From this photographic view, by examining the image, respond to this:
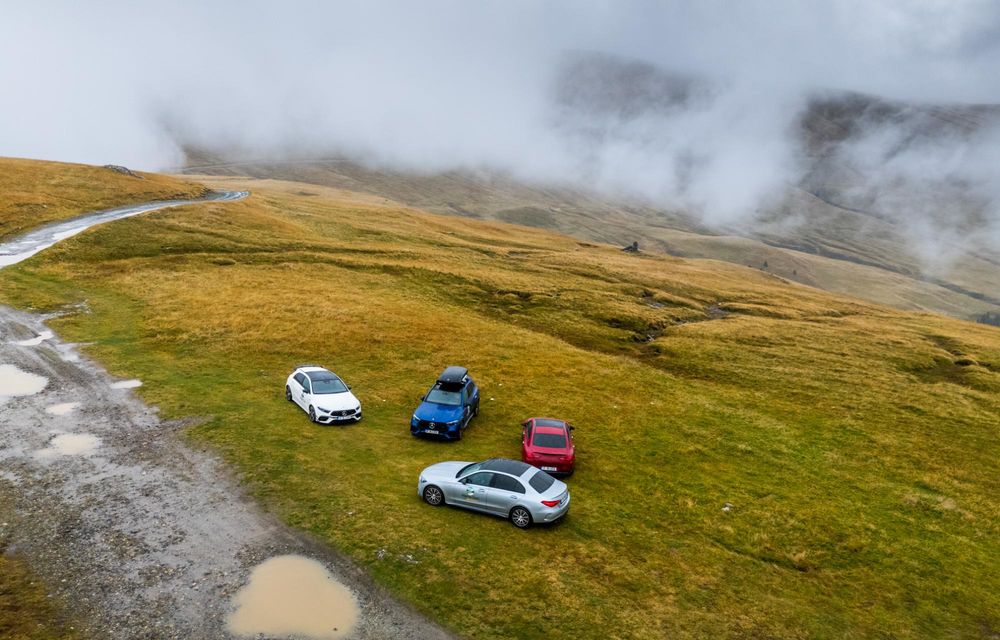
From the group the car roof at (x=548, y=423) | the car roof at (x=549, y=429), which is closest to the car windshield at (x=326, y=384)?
the car roof at (x=548, y=423)

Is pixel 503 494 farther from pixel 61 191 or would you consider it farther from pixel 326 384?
pixel 61 191

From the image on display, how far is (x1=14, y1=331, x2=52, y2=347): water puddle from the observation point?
37281 millimetres

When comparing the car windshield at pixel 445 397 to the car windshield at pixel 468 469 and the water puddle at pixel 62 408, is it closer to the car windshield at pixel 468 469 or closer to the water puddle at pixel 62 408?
the car windshield at pixel 468 469

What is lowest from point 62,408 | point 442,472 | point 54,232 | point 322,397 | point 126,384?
point 126,384

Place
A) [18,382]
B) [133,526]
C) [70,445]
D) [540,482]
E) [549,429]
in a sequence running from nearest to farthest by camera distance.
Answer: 1. [133,526]
2. [540,482]
3. [70,445]
4. [549,429]
5. [18,382]

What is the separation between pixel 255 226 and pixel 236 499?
222 feet

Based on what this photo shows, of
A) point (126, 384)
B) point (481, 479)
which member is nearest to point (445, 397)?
point (481, 479)

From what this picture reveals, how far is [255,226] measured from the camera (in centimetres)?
8250

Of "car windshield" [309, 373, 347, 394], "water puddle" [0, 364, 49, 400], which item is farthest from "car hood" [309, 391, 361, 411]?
"water puddle" [0, 364, 49, 400]

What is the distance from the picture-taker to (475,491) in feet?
75.4

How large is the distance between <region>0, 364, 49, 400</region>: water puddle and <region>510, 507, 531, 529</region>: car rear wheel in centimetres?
2579

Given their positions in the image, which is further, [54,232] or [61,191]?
[61,191]

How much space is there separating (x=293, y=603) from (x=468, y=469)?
8610mm

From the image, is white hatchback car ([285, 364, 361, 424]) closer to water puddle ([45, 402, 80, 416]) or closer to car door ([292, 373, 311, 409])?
car door ([292, 373, 311, 409])
